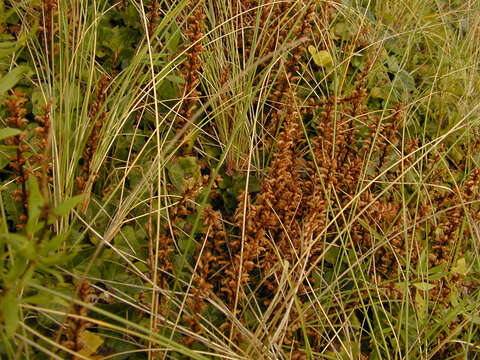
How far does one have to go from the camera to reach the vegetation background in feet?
3.95

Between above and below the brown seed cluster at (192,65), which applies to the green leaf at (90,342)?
below

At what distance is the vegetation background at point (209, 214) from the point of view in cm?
120

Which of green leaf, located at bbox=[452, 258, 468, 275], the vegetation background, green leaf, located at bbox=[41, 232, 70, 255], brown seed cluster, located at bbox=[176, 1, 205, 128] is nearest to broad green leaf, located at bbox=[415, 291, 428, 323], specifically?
the vegetation background

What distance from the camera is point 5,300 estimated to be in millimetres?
908

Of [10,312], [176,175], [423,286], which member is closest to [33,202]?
[10,312]

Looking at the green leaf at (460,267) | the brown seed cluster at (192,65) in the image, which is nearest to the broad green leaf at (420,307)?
the green leaf at (460,267)

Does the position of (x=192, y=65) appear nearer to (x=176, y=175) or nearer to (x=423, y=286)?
Answer: (x=176, y=175)

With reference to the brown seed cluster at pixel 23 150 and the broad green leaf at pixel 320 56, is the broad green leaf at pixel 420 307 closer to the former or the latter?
the broad green leaf at pixel 320 56

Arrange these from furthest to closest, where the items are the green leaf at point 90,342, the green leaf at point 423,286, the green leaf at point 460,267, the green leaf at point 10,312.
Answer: the green leaf at point 460,267 < the green leaf at point 423,286 < the green leaf at point 90,342 < the green leaf at point 10,312

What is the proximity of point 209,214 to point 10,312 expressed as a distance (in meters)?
0.56

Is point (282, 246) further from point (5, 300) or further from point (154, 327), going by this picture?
point (5, 300)

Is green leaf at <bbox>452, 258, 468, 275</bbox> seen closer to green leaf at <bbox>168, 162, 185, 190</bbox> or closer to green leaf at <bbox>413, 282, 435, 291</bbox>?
green leaf at <bbox>413, 282, 435, 291</bbox>

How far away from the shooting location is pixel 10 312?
0.90 meters

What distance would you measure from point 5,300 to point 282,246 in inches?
30.9
